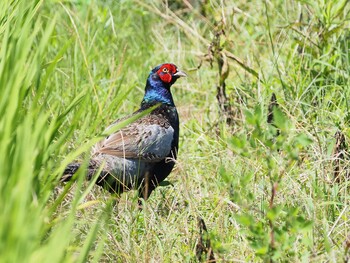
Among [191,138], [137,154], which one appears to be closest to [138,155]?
[137,154]

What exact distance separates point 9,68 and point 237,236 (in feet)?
4.40

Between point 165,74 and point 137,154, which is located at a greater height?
point 165,74

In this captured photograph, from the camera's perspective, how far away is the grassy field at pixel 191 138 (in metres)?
2.75

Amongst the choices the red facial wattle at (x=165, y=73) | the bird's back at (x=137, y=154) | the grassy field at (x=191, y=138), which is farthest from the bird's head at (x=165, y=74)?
the bird's back at (x=137, y=154)

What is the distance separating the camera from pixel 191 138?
5633 mm

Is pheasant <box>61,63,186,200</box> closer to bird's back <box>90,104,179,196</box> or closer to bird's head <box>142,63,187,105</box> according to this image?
bird's back <box>90,104,179,196</box>

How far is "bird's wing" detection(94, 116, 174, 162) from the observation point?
5.05 m

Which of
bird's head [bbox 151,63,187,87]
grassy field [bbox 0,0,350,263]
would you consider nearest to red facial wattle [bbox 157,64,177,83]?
bird's head [bbox 151,63,187,87]

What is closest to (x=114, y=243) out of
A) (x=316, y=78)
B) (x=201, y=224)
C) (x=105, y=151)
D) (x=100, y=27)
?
(x=201, y=224)

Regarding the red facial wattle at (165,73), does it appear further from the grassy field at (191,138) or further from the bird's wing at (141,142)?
the bird's wing at (141,142)

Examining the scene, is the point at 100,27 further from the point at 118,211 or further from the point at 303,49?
the point at 118,211

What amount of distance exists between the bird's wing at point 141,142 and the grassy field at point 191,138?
0.15 m

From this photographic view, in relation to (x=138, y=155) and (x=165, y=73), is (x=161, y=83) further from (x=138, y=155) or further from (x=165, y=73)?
(x=138, y=155)

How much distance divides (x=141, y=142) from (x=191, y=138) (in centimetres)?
61
